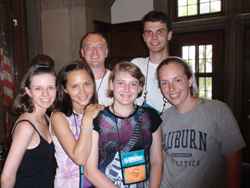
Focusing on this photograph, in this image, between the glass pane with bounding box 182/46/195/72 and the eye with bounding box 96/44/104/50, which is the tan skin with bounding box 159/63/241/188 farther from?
the glass pane with bounding box 182/46/195/72

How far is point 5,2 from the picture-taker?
3.31 metres

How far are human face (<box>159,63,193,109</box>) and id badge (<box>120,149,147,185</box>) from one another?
43cm

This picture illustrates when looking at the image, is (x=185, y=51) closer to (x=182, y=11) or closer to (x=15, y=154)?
(x=182, y=11)

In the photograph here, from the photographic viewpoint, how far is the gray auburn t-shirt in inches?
50.1

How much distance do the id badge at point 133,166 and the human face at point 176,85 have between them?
0.43m

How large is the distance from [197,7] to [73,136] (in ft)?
11.6

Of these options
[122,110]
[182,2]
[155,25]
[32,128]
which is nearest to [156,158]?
[122,110]

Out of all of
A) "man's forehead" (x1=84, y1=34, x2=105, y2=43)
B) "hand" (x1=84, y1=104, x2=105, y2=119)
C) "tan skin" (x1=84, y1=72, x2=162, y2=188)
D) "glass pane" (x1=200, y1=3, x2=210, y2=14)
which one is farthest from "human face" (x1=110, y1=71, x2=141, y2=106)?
"glass pane" (x1=200, y1=3, x2=210, y2=14)

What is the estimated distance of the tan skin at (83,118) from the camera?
1.27m

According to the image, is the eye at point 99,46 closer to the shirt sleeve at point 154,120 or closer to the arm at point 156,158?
the shirt sleeve at point 154,120

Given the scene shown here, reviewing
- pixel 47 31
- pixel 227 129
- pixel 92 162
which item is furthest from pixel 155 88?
pixel 47 31

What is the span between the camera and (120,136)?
51.0 inches

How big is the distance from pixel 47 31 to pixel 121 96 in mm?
3508

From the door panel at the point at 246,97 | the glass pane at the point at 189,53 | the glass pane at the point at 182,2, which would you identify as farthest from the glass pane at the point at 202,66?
the glass pane at the point at 182,2
